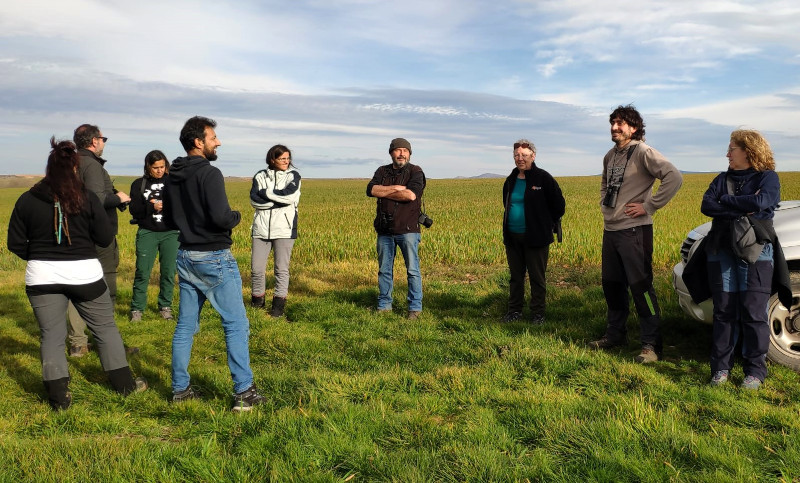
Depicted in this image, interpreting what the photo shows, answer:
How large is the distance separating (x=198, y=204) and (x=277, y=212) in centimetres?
347

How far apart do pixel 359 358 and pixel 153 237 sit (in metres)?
3.13

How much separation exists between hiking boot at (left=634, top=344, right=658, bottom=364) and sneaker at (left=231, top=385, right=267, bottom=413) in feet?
10.9

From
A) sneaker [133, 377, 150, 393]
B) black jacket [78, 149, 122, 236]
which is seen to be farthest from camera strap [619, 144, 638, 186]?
black jacket [78, 149, 122, 236]

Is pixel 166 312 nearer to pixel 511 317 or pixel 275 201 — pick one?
pixel 275 201

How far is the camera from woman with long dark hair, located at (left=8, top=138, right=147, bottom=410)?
4.26 m

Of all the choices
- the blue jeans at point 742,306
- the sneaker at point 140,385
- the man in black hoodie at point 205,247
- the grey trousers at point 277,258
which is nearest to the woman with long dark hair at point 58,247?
the sneaker at point 140,385

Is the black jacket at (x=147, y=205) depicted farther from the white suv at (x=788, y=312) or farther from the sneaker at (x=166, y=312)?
the white suv at (x=788, y=312)

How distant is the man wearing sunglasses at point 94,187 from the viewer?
218 inches

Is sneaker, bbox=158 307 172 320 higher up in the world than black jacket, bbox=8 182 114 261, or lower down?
lower down

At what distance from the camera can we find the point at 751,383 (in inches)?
174

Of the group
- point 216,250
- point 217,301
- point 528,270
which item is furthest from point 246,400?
point 528,270

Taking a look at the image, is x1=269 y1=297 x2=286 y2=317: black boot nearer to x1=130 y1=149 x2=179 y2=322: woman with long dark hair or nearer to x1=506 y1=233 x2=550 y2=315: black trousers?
x1=130 y1=149 x2=179 y2=322: woman with long dark hair

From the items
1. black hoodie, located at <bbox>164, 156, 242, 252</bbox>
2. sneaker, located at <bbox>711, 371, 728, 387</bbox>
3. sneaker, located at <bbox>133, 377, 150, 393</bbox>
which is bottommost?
sneaker, located at <bbox>133, 377, 150, 393</bbox>

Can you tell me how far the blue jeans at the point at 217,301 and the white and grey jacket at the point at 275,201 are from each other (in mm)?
3209
